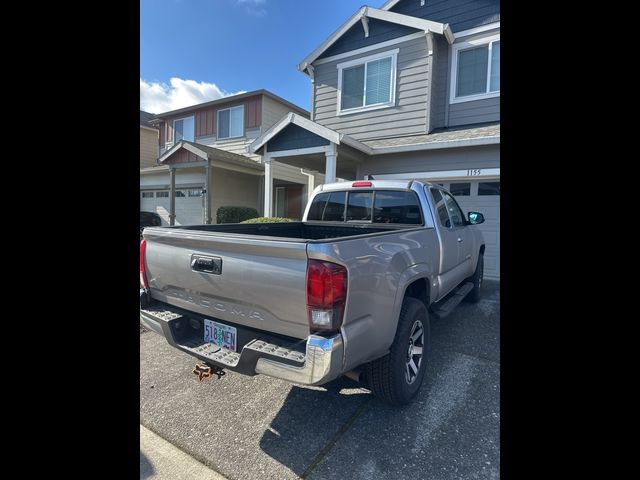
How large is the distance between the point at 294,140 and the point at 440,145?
146 inches

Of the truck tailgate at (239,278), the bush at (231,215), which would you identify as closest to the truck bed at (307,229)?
the truck tailgate at (239,278)

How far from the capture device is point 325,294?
6.39ft

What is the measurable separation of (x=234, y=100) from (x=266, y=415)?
1427 centimetres

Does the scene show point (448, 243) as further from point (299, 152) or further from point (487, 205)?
point (299, 152)

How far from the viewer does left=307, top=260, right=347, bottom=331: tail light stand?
76.8 inches

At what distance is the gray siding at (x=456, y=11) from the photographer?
8453 millimetres

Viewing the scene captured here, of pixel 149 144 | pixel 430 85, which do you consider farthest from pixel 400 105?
pixel 149 144

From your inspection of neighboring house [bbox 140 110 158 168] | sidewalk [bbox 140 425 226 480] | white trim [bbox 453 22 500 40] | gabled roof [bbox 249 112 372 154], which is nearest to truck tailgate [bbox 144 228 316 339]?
sidewalk [bbox 140 425 226 480]

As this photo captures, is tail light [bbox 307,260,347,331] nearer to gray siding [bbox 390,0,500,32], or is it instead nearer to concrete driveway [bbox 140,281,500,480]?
concrete driveway [bbox 140,281,500,480]

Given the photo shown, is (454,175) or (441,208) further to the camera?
(454,175)
